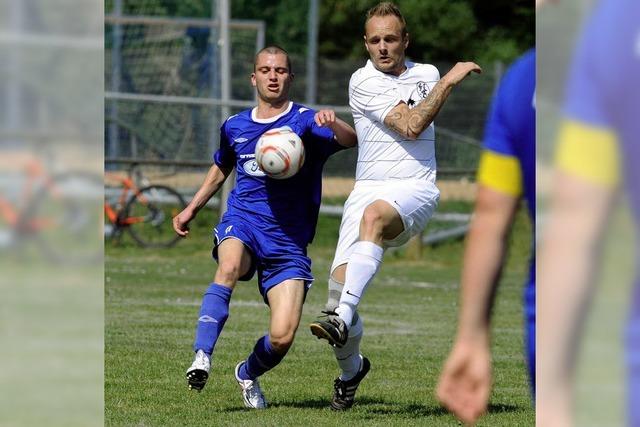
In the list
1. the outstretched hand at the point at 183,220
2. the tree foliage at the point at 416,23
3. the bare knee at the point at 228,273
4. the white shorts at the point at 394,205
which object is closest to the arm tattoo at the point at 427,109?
the white shorts at the point at 394,205

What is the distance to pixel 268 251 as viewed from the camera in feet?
24.6

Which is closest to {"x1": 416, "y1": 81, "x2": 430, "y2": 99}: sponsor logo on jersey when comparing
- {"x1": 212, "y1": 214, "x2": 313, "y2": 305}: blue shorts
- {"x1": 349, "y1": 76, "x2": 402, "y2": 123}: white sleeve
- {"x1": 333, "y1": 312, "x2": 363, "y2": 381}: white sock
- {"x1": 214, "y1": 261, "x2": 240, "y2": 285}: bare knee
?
{"x1": 349, "y1": 76, "x2": 402, "y2": 123}: white sleeve

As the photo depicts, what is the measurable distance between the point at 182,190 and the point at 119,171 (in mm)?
1089

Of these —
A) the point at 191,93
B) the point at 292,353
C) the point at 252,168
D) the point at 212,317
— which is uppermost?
the point at 252,168

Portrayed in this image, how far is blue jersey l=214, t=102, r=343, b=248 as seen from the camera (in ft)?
24.8

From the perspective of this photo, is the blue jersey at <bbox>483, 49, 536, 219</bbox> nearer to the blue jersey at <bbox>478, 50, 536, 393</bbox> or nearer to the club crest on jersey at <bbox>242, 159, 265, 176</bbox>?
the blue jersey at <bbox>478, 50, 536, 393</bbox>

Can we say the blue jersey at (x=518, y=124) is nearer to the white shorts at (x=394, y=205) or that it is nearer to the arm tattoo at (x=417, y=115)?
the arm tattoo at (x=417, y=115)

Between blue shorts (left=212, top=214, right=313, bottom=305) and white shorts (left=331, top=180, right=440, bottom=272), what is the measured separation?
0.69 feet

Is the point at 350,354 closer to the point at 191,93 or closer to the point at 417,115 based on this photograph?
the point at 417,115
